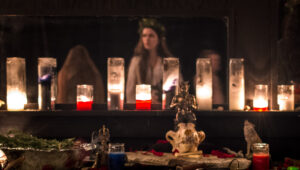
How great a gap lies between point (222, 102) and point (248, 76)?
282mm

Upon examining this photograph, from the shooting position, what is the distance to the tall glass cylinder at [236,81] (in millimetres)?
2941

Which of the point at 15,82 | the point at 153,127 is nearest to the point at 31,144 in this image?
the point at 15,82

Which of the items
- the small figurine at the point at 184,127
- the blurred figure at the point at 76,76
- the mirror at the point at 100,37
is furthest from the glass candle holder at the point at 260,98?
the blurred figure at the point at 76,76

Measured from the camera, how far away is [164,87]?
9.75ft

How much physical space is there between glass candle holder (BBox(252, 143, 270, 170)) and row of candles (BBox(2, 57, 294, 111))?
0.53m

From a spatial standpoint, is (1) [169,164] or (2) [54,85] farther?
(2) [54,85]

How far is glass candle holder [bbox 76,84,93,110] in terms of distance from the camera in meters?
2.91

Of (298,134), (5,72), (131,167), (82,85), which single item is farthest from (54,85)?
(298,134)

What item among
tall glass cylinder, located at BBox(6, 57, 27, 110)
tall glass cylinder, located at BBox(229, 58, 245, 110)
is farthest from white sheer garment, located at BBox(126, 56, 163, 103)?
tall glass cylinder, located at BBox(6, 57, 27, 110)

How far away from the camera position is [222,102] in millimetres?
3066

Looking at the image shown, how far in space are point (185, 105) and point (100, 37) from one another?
84 centimetres

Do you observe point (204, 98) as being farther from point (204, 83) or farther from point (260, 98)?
point (260, 98)

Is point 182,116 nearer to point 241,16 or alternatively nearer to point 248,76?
point 248,76

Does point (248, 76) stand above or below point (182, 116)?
above
